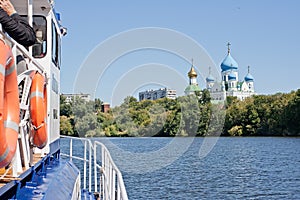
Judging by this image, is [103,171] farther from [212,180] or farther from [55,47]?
[212,180]

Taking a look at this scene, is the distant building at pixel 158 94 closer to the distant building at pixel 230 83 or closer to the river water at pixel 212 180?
the distant building at pixel 230 83

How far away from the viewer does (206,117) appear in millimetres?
81750

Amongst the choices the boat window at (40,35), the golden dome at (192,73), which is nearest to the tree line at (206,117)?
the golden dome at (192,73)

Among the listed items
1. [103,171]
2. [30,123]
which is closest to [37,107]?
[30,123]

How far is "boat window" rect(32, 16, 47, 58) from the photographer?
24.1ft

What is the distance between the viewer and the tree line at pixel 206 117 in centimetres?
6819

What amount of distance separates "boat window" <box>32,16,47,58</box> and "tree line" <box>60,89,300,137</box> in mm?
52271

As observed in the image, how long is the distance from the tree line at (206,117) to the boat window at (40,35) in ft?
171

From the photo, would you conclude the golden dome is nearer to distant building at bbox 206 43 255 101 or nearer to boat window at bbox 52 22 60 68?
distant building at bbox 206 43 255 101

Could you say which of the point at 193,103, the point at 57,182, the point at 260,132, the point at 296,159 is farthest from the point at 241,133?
the point at 57,182

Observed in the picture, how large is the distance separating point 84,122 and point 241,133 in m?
48.8

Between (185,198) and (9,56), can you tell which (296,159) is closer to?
(185,198)

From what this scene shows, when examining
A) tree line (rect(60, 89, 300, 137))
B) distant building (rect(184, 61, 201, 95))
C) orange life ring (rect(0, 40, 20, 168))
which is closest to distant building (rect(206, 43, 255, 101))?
distant building (rect(184, 61, 201, 95))

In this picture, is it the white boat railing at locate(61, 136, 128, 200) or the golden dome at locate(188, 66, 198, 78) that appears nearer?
the white boat railing at locate(61, 136, 128, 200)
